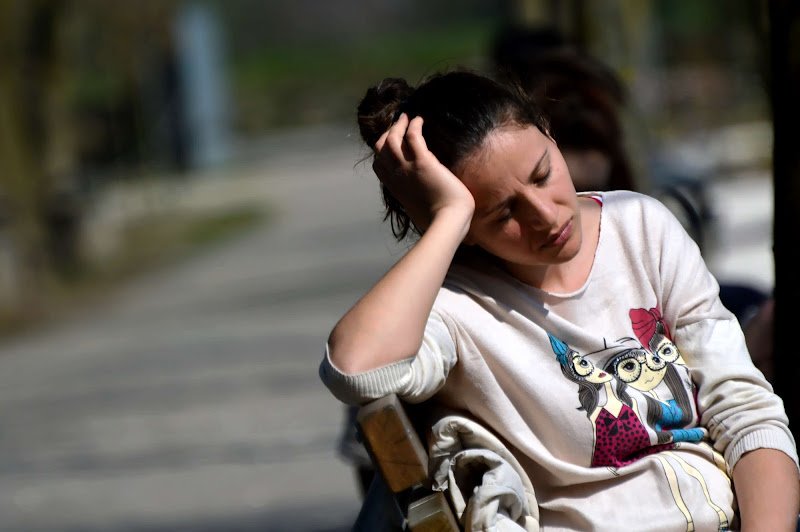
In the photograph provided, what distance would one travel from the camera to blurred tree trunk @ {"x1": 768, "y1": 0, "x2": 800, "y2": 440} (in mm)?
2186

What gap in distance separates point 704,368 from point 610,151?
4.34 ft

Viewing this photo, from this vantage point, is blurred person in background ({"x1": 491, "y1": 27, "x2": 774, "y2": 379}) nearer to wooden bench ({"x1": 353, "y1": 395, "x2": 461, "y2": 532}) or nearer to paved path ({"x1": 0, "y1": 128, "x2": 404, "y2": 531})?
paved path ({"x1": 0, "y1": 128, "x2": 404, "y2": 531})

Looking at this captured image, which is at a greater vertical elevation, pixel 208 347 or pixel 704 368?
pixel 208 347

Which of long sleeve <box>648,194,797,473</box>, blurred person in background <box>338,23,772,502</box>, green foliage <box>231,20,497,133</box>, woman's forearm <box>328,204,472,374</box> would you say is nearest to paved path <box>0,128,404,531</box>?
woman's forearm <box>328,204,472,374</box>

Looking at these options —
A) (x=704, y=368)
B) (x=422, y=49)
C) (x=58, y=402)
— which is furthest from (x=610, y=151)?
(x=422, y=49)

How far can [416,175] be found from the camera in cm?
176

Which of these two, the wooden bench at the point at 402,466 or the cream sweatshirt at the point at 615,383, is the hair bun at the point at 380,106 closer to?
the cream sweatshirt at the point at 615,383

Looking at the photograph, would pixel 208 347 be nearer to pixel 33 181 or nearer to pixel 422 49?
pixel 33 181

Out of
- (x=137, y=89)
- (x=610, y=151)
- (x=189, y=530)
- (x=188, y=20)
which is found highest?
(x=188, y=20)

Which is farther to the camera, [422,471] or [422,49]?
[422,49]

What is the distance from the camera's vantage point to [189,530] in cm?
411

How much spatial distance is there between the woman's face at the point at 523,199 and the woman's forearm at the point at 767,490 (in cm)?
44

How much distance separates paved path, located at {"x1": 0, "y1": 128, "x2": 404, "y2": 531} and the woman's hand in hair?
25 cm

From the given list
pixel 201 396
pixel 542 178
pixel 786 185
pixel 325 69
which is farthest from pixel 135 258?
pixel 325 69
